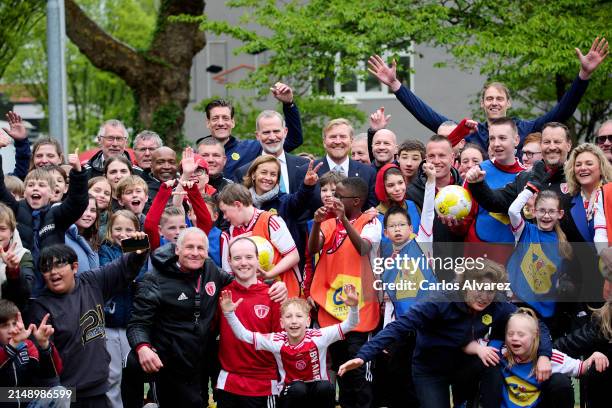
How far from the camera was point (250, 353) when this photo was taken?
8.38m

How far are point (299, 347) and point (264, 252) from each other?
34.1 inches

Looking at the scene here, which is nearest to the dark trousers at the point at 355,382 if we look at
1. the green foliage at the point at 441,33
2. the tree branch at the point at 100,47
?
the green foliage at the point at 441,33

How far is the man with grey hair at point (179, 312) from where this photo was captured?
8.10 meters

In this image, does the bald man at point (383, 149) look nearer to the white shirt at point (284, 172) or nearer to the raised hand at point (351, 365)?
the white shirt at point (284, 172)

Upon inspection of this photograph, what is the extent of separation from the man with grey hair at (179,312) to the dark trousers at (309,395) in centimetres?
68

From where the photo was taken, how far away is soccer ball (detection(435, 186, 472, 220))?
8.38m

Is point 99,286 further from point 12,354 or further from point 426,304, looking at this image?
point 426,304

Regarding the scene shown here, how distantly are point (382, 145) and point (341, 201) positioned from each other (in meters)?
1.23

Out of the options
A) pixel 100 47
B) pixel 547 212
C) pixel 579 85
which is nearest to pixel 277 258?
pixel 547 212

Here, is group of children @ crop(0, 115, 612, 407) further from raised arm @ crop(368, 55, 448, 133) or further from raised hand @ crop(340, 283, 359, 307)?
raised arm @ crop(368, 55, 448, 133)

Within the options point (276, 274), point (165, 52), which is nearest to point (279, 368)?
point (276, 274)

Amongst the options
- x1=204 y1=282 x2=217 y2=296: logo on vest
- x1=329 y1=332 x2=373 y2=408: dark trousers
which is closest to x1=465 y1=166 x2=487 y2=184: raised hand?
x1=329 y1=332 x2=373 y2=408: dark trousers

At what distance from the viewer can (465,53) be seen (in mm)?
16328

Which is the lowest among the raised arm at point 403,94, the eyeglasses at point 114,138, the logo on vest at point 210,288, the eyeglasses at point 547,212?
the logo on vest at point 210,288
